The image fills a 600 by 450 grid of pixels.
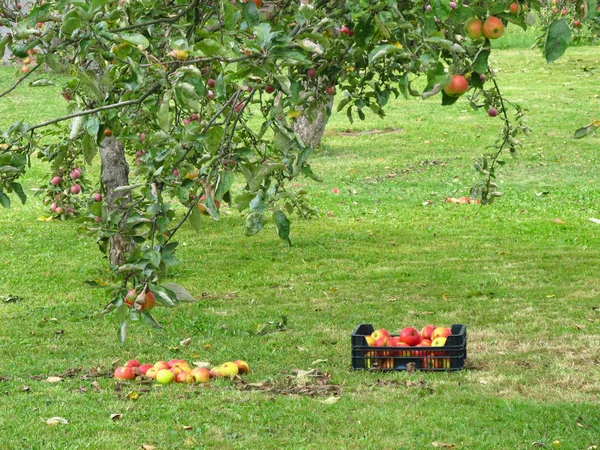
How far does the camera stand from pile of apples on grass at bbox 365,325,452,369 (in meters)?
6.25

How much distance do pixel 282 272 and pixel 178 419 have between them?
4.72 metres

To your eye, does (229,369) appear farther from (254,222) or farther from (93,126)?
(254,222)

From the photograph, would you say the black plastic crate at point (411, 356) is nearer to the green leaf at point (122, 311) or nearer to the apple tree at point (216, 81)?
the apple tree at point (216, 81)

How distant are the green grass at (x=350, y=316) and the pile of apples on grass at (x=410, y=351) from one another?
0.14 m

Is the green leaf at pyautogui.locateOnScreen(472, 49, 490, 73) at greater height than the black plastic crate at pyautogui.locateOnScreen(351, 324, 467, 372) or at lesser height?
greater

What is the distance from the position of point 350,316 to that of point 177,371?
221cm

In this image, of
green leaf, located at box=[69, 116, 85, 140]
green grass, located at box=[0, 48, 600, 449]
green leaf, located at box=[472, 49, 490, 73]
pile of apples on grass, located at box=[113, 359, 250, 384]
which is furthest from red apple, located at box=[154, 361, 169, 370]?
green leaf, located at box=[472, 49, 490, 73]

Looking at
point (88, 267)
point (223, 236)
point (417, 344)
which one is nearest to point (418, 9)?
point (417, 344)

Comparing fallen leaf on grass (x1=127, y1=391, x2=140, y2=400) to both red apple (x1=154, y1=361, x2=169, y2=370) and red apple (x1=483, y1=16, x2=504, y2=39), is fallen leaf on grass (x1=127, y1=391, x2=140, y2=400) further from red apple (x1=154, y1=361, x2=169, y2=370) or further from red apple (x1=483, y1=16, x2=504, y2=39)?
red apple (x1=483, y1=16, x2=504, y2=39)

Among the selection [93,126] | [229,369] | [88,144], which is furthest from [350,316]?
[93,126]

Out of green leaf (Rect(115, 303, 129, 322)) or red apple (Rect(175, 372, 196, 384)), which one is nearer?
green leaf (Rect(115, 303, 129, 322))

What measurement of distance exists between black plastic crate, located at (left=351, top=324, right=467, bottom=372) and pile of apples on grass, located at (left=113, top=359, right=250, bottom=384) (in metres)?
0.72

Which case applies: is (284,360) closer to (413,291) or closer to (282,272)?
(413,291)

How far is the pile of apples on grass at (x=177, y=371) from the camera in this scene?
19.8ft
